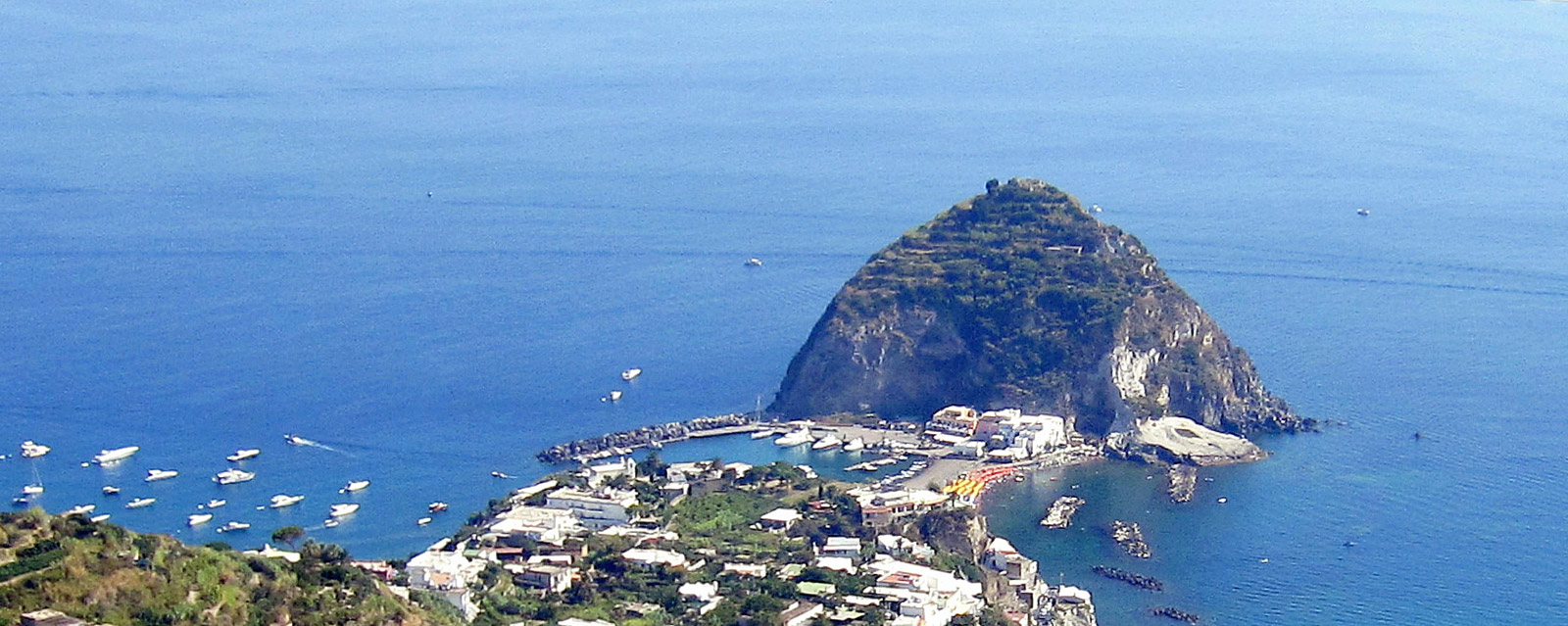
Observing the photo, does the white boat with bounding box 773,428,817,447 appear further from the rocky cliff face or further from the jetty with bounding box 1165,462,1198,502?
the jetty with bounding box 1165,462,1198,502

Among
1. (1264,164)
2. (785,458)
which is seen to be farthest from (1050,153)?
(785,458)

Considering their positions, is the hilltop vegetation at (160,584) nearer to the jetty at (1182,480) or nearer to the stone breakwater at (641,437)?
the stone breakwater at (641,437)

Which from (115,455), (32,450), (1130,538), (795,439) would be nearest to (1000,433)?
(795,439)

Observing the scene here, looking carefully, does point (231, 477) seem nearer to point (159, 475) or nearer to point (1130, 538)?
point (159, 475)

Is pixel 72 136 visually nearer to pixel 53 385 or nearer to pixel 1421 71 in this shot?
pixel 53 385

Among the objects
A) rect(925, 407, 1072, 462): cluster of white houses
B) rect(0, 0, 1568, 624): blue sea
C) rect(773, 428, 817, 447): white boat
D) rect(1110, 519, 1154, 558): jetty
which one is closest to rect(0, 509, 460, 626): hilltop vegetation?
rect(0, 0, 1568, 624): blue sea
